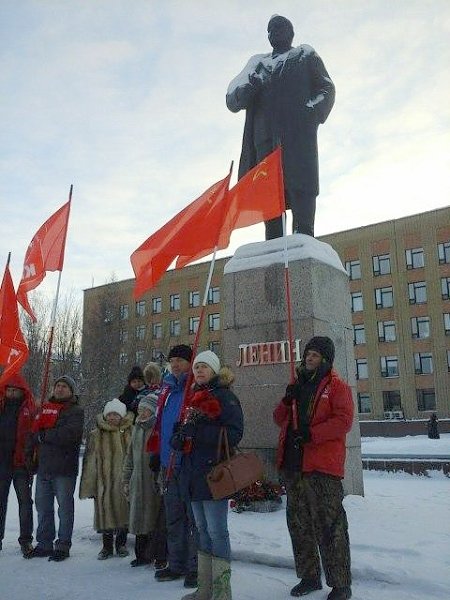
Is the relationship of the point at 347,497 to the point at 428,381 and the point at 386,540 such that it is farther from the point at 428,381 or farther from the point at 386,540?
the point at 428,381

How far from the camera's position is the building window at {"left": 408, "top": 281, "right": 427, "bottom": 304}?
4103 centimetres

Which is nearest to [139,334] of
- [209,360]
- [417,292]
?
[417,292]

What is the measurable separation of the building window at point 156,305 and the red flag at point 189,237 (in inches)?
1927

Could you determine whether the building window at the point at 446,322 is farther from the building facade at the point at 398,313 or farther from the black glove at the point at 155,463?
the black glove at the point at 155,463

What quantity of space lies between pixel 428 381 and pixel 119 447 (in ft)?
122

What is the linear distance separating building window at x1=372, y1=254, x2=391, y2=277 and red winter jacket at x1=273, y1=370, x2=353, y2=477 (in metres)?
39.6

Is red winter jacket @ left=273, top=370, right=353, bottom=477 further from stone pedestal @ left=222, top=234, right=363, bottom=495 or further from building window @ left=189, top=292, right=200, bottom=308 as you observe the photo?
building window @ left=189, top=292, right=200, bottom=308

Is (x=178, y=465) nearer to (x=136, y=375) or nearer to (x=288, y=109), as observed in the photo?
(x=136, y=375)

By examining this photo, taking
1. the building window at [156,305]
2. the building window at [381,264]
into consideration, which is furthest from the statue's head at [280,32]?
the building window at [156,305]

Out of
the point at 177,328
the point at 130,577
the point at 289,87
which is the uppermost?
the point at 177,328

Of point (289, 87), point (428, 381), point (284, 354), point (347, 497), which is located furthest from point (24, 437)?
point (428, 381)

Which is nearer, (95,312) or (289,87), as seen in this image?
(289,87)

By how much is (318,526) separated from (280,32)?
6.70 metres

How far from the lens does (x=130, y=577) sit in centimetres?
456
